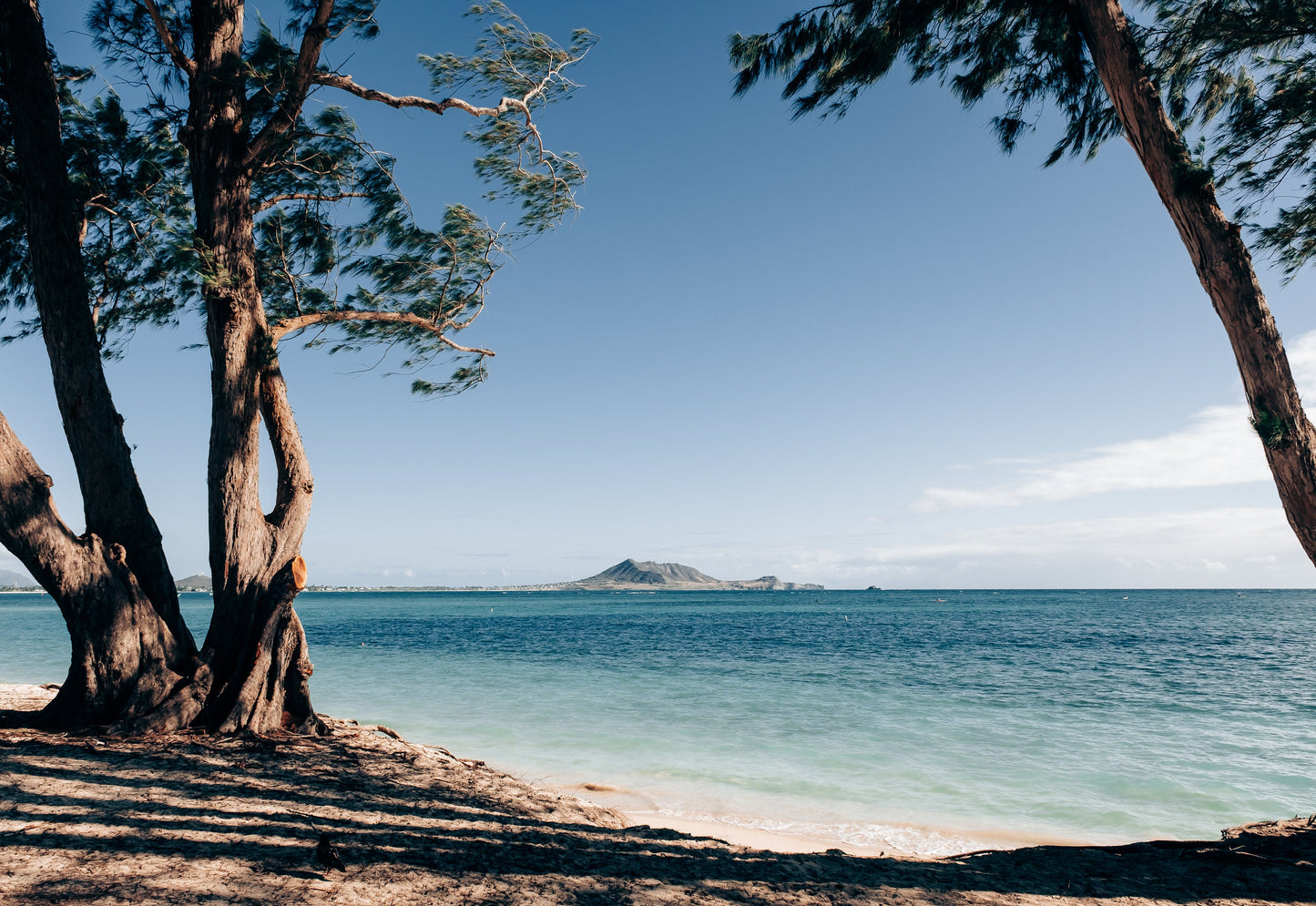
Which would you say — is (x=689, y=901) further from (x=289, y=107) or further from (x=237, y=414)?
(x=289, y=107)

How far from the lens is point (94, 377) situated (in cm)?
540

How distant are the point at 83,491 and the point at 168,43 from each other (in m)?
4.07

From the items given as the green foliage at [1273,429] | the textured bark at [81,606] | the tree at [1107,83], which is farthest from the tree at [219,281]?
the green foliage at [1273,429]

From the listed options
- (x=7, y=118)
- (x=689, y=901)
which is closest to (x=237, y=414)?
(x=7, y=118)

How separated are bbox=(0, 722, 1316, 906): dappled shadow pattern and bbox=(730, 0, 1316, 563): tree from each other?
2.07m

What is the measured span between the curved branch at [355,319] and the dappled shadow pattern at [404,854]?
3.52 metres

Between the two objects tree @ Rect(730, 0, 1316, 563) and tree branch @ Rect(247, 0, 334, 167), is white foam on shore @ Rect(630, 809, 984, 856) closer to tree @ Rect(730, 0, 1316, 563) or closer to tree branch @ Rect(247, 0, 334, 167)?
tree @ Rect(730, 0, 1316, 563)

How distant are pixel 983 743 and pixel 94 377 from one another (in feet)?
37.7

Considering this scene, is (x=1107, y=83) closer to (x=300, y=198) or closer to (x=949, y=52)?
(x=949, y=52)

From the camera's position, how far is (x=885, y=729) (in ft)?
34.1

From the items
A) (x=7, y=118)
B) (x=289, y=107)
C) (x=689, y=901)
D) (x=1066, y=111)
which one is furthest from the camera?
(x=7, y=118)

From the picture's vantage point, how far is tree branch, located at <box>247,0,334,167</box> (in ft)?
18.7

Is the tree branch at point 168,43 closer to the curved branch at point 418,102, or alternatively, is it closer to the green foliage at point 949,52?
the curved branch at point 418,102

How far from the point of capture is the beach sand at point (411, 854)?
8.94ft
